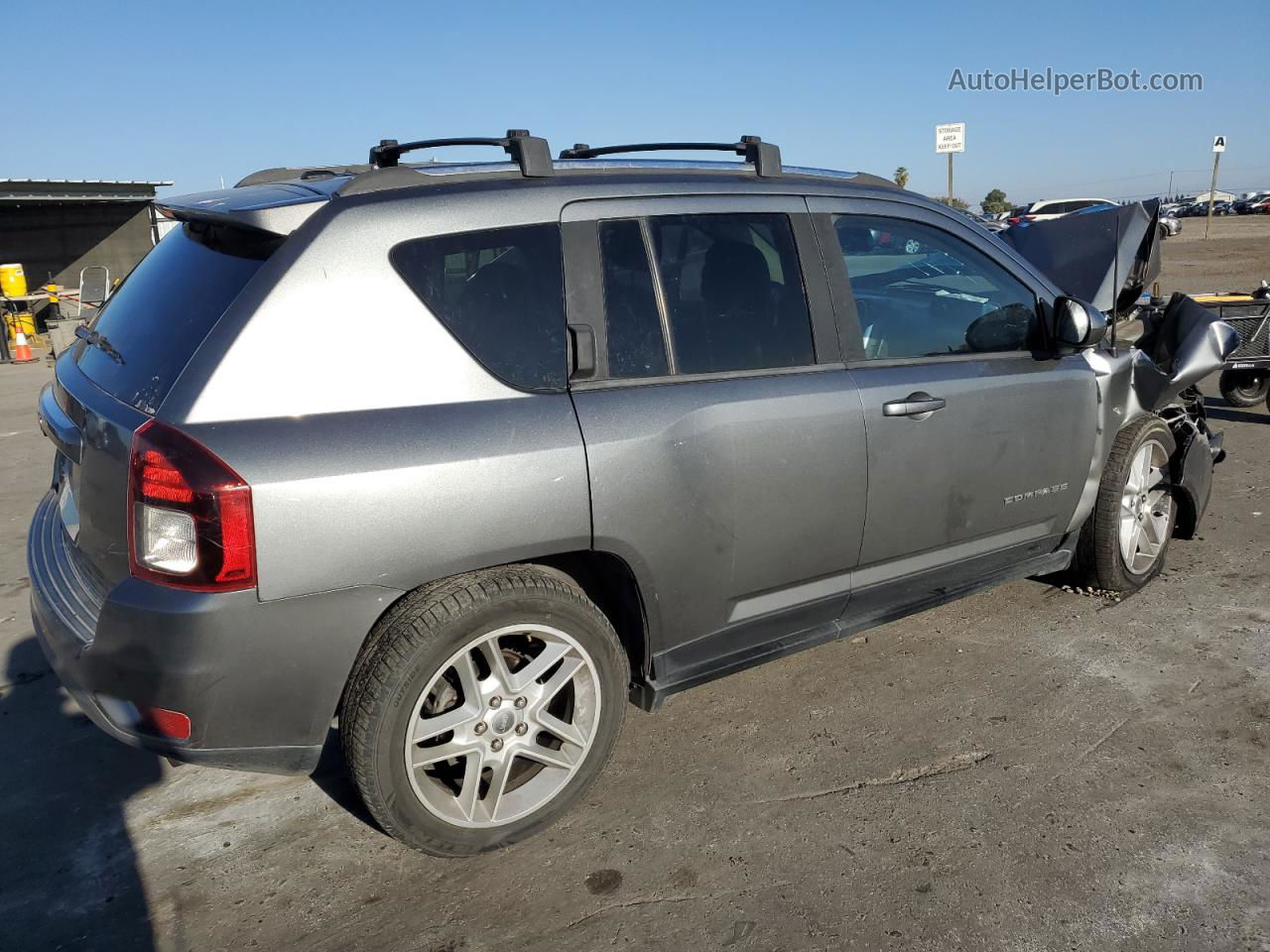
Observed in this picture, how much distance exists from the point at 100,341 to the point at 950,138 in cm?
1990

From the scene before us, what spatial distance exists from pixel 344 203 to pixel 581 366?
78cm

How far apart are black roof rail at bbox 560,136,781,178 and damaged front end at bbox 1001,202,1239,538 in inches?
65.4

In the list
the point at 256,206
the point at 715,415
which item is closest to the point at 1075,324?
the point at 715,415

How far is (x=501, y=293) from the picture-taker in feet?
8.98

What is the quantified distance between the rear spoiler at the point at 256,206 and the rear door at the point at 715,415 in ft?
2.42

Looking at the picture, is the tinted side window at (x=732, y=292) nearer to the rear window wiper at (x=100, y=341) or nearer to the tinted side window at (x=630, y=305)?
the tinted side window at (x=630, y=305)

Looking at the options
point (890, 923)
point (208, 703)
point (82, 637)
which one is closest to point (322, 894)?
point (208, 703)

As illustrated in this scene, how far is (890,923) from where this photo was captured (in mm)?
2498

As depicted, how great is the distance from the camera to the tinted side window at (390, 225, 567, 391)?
2.61m

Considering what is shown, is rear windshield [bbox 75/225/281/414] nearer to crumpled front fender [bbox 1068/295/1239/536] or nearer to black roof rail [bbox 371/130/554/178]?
black roof rail [bbox 371/130/554/178]

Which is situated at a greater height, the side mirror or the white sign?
the white sign

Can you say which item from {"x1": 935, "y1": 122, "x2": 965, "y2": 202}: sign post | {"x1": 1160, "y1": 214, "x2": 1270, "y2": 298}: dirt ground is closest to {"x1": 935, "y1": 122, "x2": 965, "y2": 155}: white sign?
{"x1": 935, "y1": 122, "x2": 965, "y2": 202}: sign post

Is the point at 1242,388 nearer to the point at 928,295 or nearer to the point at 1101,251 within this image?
the point at 1101,251

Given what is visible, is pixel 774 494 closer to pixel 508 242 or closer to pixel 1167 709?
pixel 508 242
